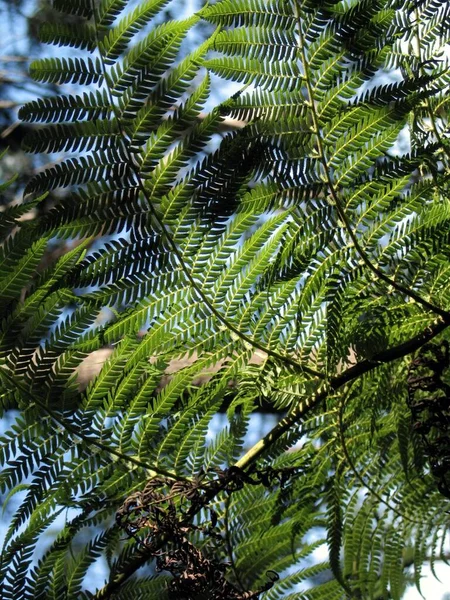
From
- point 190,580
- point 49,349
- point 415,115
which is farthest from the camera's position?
point 415,115

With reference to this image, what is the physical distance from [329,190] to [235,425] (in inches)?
13.4

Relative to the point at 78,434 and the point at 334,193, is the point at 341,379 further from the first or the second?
the point at 78,434

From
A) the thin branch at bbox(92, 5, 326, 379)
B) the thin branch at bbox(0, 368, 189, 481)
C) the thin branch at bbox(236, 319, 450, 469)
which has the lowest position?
the thin branch at bbox(0, 368, 189, 481)

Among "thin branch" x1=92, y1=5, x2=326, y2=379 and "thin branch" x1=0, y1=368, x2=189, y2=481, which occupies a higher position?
"thin branch" x1=92, y1=5, x2=326, y2=379

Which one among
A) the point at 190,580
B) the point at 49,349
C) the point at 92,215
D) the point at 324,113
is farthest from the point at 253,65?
the point at 190,580

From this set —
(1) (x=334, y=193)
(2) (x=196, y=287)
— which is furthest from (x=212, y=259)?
(1) (x=334, y=193)

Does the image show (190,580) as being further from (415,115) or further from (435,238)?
(415,115)

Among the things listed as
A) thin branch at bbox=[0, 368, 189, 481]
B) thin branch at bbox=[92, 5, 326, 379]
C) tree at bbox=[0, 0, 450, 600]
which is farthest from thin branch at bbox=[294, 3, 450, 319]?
thin branch at bbox=[0, 368, 189, 481]

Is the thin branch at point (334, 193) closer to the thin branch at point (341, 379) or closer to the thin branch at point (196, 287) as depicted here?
the thin branch at point (341, 379)

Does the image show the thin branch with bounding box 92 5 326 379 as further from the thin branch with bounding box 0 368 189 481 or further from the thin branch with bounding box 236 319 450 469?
the thin branch with bounding box 0 368 189 481

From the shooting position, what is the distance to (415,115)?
3.53 feet

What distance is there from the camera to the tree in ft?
2.96

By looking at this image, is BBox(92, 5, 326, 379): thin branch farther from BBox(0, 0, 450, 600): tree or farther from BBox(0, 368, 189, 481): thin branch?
BBox(0, 368, 189, 481): thin branch

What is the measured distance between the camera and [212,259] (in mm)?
962
